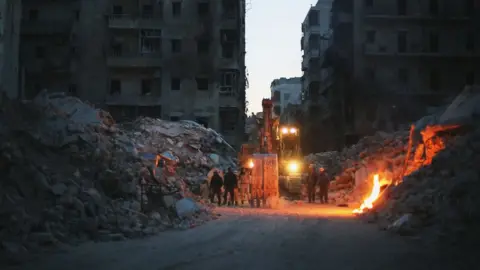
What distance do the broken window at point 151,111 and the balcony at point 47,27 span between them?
27.2 ft

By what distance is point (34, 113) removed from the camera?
18.9 m

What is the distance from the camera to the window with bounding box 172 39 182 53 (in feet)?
155

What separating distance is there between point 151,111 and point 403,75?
806 inches

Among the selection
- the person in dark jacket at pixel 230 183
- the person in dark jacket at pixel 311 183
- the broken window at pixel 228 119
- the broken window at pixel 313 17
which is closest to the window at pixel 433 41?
the broken window at pixel 228 119

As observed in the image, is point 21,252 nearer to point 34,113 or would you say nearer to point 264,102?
point 34,113

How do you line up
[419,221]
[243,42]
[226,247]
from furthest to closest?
[243,42]
[419,221]
[226,247]

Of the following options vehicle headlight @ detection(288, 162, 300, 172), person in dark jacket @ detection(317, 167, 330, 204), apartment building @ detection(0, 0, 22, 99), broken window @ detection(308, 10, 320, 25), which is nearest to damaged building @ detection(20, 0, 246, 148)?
apartment building @ detection(0, 0, 22, 99)

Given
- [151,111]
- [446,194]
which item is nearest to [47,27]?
[151,111]

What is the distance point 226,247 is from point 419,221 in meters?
5.02

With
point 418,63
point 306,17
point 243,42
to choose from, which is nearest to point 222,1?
point 243,42

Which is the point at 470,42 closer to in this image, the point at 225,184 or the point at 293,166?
the point at 293,166

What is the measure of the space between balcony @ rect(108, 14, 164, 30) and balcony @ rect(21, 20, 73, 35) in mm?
3460

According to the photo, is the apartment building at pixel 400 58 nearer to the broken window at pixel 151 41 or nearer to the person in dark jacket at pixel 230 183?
the broken window at pixel 151 41

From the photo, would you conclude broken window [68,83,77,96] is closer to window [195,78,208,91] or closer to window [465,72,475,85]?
window [195,78,208,91]
